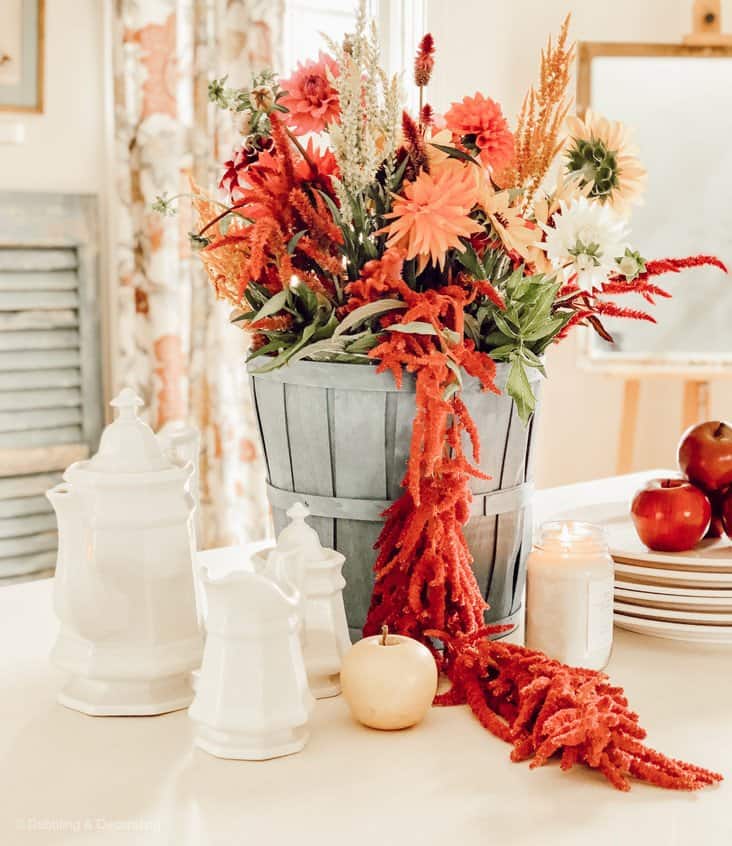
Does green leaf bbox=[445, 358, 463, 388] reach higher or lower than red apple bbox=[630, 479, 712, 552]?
higher

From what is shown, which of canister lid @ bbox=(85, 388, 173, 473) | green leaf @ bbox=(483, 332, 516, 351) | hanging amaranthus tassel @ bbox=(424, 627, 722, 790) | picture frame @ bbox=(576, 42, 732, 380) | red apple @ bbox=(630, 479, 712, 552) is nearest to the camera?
hanging amaranthus tassel @ bbox=(424, 627, 722, 790)

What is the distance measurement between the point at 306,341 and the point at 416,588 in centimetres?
23

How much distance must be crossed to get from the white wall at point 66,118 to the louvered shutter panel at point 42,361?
0.06 m

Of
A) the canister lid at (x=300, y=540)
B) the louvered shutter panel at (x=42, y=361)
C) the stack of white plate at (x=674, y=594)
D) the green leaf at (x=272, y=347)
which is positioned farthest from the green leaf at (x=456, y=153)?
the louvered shutter panel at (x=42, y=361)

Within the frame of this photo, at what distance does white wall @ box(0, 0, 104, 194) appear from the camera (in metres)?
2.54

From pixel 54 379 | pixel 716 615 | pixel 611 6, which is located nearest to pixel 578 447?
pixel 611 6

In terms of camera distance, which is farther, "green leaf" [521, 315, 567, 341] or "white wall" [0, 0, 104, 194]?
"white wall" [0, 0, 104, 194]

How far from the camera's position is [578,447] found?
11.6ft

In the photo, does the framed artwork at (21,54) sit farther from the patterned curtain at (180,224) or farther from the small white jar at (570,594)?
the small white jar at (570,594)

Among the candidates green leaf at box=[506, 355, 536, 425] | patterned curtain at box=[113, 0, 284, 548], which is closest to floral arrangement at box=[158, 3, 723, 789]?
green leaf at box=[506, 355, 536, 425]

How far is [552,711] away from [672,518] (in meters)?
0.38

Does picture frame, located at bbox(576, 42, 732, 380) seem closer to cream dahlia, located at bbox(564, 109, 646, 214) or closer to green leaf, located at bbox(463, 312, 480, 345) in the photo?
cream dahlia, located at bbox(564, 109, 646, 214)

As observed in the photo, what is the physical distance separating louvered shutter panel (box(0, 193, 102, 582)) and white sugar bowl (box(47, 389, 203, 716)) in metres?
1.86

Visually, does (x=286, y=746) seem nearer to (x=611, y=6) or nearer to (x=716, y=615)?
(x=716, y=615)
